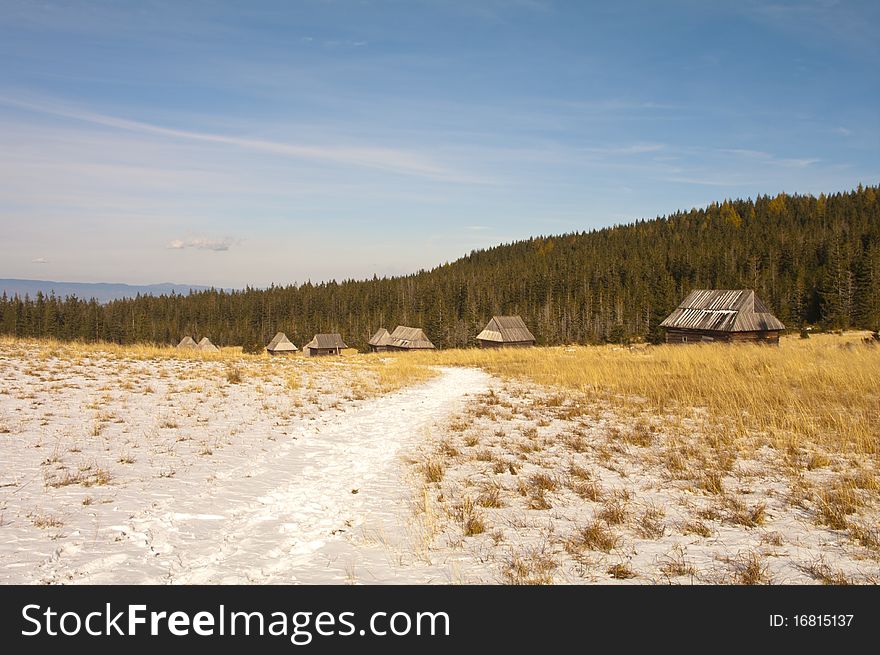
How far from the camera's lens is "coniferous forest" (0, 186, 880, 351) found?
88.4 meters

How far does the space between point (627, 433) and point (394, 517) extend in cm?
568

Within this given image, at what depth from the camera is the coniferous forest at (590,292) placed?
88.4 m

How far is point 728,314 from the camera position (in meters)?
34.7

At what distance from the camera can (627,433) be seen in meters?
9.44

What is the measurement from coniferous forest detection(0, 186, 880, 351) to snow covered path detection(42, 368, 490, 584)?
65.4m

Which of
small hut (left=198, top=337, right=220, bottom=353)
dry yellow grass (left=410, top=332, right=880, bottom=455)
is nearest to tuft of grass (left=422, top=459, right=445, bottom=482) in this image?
dry yellow grass (left=410, top=332, right=880, bottom=455)

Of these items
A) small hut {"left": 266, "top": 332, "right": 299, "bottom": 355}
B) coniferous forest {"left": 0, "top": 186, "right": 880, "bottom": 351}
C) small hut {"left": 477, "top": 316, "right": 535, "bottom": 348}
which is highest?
coniferous forest {"left": 0, "top": 186, "right": 880, "bottom": 351}

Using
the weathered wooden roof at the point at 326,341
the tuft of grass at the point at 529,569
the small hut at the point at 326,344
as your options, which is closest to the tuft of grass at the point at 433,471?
the tuft of grass at the point at 529,569

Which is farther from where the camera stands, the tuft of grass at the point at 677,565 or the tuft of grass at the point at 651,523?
the tuft of grass at the point at 651,523

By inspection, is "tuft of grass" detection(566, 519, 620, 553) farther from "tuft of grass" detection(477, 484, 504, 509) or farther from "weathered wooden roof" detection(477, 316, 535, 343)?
"weathered wooden roof" detection(477, 316, 535, 343)

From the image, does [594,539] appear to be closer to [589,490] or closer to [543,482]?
[589,490]

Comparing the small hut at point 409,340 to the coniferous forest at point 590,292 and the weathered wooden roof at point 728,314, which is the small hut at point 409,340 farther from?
the weathered wooden roof at point 728,314

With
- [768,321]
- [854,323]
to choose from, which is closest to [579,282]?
[854,323]

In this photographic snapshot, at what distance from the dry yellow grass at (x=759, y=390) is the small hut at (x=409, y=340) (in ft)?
215
